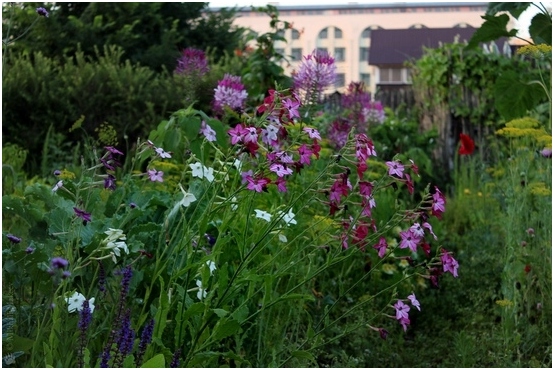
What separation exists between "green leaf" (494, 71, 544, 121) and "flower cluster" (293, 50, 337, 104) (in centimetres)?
100

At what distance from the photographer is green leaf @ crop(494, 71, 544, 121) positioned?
3.09m

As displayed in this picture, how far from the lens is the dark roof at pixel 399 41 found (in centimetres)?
2294

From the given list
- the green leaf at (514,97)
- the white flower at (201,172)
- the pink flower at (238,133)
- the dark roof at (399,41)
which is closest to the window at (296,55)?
the green leaf at (514,97)

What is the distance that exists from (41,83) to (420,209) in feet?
21.2

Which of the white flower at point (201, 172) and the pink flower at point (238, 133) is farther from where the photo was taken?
the white flower at point (201, 172)

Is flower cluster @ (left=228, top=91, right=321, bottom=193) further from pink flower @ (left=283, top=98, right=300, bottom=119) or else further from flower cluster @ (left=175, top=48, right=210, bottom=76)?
flower cluster @ (left=175, top=48, right=210, bottom=76)

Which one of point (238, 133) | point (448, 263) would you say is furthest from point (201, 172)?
point (448, 263)

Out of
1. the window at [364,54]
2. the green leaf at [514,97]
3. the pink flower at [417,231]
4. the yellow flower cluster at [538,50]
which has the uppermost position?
the yellow flower cluster at [538,50]

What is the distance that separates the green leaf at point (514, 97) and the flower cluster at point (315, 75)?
1.00 meters

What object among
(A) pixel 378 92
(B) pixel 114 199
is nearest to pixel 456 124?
(A) pixel 378 92

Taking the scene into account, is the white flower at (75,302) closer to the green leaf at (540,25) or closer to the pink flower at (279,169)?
the pink flower at (279,169)

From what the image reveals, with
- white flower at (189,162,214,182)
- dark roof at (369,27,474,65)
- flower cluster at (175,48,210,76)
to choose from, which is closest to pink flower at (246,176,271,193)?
white flower at (189,162,214,182)

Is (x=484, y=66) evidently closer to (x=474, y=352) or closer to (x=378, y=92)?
(x=378, y=92)

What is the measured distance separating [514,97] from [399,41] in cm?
2222
